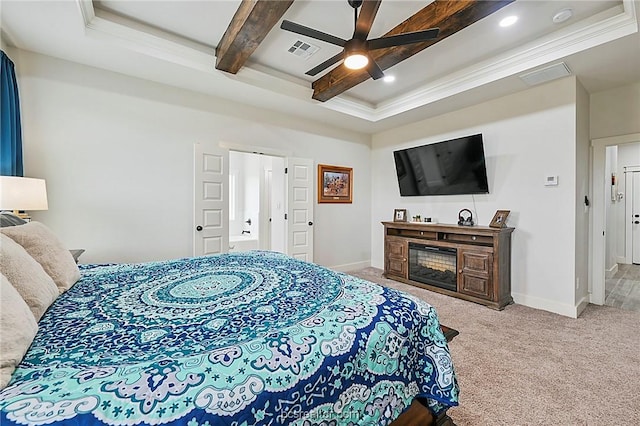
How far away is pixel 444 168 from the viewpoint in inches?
165

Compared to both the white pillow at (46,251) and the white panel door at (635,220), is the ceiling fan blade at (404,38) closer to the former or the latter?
the white pillow at (46,251)

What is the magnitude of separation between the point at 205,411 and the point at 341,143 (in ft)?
16.0

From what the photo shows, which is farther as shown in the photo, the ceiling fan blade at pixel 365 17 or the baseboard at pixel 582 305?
the baseboard at pixel 582 305

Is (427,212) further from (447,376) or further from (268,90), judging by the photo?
(447,376)

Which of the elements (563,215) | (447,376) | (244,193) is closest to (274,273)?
(447,376)

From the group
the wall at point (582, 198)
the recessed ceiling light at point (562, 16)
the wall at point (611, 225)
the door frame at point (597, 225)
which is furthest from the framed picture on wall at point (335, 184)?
the wall at point (611, 225)

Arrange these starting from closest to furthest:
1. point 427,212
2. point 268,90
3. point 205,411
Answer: point 205,411 < point 268,90 < point 427,212

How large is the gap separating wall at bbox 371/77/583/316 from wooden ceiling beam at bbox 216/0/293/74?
314 cm

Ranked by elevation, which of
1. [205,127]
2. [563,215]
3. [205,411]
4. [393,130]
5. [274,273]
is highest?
[393,130]

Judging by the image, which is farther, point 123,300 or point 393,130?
point 393,130

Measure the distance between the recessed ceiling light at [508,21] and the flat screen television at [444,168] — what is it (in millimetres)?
1396

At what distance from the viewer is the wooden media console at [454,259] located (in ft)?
11.2

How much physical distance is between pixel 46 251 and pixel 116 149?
2078mm

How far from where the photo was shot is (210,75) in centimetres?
318
